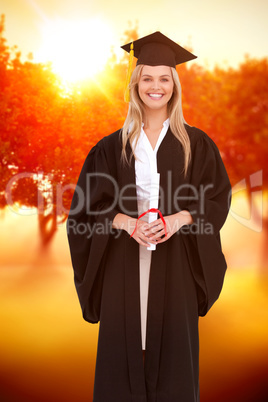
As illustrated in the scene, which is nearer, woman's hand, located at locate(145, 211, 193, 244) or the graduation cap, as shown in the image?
woman's hand, located at locate(145, 211, 193, 244)

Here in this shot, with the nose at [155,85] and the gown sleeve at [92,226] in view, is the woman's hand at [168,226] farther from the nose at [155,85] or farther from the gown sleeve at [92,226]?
the nose at [155,85]

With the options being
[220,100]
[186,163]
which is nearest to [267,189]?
[220,100]

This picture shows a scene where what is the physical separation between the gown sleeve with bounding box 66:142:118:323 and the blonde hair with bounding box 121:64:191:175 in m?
0.20

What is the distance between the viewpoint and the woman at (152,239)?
2.69m

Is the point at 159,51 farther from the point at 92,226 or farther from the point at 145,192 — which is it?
the point at 92,226

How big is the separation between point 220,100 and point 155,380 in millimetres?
3850

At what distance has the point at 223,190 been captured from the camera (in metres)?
2.82

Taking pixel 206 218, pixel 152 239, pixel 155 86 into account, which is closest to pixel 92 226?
pixel 152 239

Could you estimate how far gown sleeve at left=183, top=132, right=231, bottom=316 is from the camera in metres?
2.69

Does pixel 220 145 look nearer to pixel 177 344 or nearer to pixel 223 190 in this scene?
pixel 223 190

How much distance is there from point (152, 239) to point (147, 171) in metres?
0.42

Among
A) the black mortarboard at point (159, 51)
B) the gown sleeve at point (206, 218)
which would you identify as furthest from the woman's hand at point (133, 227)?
the black mortarboard at point (159, 51)

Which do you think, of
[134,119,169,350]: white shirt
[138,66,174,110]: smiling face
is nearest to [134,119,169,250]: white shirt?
[134,119,169,350]: white shirt

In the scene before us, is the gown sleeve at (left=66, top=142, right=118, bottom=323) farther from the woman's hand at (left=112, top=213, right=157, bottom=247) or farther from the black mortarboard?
the black mortarboard
